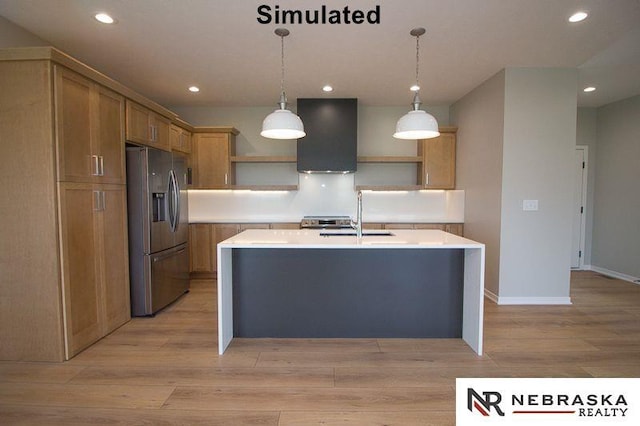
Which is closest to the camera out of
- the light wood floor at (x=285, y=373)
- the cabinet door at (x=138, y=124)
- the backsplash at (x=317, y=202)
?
the light wood floor at (x=285, y=373)

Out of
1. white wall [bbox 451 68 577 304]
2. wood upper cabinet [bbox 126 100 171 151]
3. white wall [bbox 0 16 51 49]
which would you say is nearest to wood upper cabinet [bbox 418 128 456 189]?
white wall [bbox 451 68 577 304]

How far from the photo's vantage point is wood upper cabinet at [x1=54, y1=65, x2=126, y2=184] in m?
2.39

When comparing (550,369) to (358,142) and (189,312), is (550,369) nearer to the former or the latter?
(189,312)

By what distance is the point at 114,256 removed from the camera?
2.99 meters

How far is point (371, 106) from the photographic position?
17.1 feet

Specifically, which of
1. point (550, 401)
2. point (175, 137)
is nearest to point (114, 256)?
point (175, 137)

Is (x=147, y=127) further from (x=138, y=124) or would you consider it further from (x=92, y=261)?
(x=92, y=261)

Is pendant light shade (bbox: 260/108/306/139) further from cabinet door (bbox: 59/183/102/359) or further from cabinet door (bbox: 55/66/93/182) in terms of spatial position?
cabinet door (bbox: 59/183/102/359)

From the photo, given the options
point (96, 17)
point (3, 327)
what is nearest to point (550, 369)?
point (3, 327)

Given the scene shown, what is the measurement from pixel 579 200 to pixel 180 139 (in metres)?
6.21

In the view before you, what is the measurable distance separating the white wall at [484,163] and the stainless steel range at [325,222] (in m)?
1.73

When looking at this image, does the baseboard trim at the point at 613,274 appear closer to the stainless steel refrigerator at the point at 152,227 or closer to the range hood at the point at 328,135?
the range hood at the point at 328,135

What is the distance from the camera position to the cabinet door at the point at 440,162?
4922mm

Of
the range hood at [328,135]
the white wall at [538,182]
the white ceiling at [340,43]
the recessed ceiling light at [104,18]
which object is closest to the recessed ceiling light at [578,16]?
the white ceiling at [340,43]
